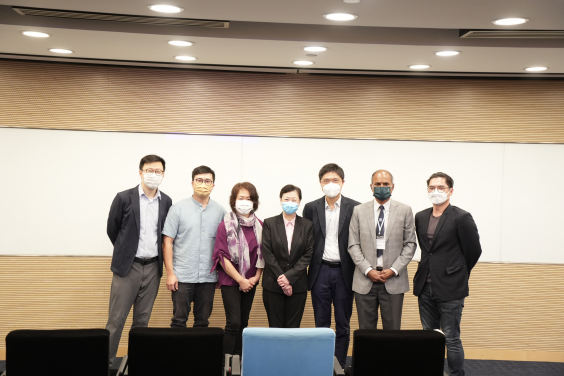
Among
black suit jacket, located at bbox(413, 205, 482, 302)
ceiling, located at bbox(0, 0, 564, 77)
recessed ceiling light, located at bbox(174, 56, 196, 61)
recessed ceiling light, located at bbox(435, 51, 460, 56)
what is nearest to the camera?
ceiling, located at bbox(0, 0, 564, 77)

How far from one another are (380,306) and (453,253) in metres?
0.83

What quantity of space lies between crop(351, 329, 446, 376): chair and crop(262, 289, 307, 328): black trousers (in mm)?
1883

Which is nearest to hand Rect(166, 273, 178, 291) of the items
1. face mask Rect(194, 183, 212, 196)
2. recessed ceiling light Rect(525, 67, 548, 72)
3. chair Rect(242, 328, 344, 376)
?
face mask Rect(194, 183, 212, 196)

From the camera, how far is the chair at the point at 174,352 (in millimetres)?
2885

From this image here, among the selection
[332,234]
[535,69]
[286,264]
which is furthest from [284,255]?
[535,69]

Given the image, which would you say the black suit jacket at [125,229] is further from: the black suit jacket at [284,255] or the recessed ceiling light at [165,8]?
the recessed ceiling light at [165,8]

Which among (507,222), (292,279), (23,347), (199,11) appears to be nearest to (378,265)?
(292,279)

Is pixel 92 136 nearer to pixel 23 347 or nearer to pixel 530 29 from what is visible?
pixel 23 347

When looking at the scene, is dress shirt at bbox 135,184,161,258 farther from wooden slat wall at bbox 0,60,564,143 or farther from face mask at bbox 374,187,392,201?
face mask at bbox 374,187,392,201

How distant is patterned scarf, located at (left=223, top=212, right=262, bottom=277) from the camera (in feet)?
15.7

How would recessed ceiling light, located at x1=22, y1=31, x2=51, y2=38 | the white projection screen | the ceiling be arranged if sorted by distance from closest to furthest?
the ceiling < recessed ceiling light, located at x1=22, y1=31, x2=51, y2=38 < the white projection screen

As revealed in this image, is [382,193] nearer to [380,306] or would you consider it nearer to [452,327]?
[380,306]

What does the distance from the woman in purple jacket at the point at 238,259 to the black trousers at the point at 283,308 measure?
216mm

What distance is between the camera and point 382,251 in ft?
15.8
